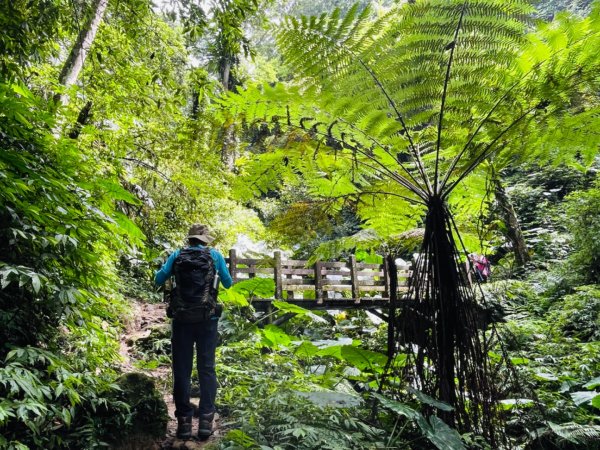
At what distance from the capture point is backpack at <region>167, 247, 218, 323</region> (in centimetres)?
277

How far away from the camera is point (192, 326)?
113 inches

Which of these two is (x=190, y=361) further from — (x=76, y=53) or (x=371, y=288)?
(x=371, y=288)

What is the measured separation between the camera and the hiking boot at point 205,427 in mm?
2797

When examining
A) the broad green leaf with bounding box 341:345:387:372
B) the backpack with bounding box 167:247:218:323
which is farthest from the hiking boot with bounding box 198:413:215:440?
the broad green leaf with bounding box 341:345:387:372

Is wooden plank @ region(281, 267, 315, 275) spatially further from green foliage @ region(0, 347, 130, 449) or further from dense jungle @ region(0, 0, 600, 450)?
green foliage @ region(0, 347, 130, 449)

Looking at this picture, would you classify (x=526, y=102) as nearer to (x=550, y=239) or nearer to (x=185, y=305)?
(x=185, y=305)

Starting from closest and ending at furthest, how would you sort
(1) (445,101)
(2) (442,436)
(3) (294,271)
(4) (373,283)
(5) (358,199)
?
(2) (442,436) → (1) (445,101) → (5) (358,199) → (3) (294,271) → (4) (373,283)

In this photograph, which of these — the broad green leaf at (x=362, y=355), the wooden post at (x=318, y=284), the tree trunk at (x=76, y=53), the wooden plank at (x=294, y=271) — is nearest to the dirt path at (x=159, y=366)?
the broad green leaf at (x=362, y=355)

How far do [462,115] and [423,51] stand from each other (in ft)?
1.13

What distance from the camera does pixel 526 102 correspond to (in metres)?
1.75

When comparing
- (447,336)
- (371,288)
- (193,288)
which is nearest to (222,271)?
(193,288)

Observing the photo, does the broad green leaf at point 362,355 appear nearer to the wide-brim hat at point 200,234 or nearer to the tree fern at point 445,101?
the tree fern at point 445,101

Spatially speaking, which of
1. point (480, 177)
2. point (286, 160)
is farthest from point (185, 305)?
point (480, 177)

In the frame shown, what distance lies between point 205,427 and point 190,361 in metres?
0.44
